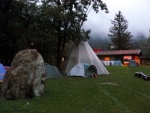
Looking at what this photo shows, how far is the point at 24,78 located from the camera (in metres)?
16.1

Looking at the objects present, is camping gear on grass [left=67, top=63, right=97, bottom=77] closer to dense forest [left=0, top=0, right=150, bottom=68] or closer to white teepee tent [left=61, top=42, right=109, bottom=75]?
white teepee tent [left=61, top=42, right=109, bottom=75]

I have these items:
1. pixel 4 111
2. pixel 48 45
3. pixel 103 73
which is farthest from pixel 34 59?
pixel 48 45

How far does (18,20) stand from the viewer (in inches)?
1453

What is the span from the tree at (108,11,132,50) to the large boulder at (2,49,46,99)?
3362 inches

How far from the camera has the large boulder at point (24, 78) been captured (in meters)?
15.8

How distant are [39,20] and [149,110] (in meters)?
25.9

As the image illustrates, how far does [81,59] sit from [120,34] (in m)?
68.4

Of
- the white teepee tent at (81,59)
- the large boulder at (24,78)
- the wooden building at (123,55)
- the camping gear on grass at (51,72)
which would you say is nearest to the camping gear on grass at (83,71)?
the camping gear on grass at (51,72)

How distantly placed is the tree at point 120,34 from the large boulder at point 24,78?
85.4m

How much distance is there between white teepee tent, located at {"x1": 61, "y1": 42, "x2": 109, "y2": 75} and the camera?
36.0 metres

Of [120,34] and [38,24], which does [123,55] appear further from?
[38,24]

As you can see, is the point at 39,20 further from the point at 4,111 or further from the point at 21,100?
the point at 4,111

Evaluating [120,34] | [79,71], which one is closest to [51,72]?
[79,71]

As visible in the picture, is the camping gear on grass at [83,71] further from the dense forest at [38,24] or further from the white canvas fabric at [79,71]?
the dense forest at [38,24]
